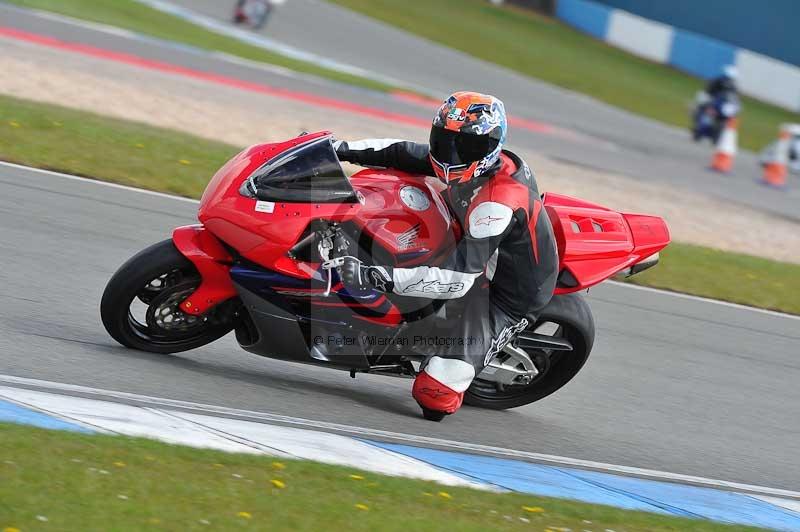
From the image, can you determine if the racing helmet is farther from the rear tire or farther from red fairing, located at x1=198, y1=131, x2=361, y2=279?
the rear tire

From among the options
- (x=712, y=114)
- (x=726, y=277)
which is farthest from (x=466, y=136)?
(x=712, y=114)

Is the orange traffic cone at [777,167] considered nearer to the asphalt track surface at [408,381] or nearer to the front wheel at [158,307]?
the asphalt track surface at [408,381]

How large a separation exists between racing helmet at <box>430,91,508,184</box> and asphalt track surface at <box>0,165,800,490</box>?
4.55 feet

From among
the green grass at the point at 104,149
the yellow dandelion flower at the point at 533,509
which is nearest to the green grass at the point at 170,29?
the green grass at the point at 104,149

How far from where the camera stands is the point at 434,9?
28500 millimetres

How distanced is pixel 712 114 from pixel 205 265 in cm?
1730

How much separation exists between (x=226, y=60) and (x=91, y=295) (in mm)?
11139

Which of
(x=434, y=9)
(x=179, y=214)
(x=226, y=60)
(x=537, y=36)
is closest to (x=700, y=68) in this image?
(x=537, y=36)

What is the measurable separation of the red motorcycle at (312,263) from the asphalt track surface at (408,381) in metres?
0.27

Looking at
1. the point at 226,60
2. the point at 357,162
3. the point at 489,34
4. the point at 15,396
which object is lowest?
the point at 15,396

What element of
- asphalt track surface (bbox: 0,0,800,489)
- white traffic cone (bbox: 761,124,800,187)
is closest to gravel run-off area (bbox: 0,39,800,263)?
asphalt track surface (bbox: 0,0,800,489)

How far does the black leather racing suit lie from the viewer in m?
5.28

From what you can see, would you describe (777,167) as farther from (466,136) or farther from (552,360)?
(466,136)

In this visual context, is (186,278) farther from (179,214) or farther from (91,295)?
(179,214)
